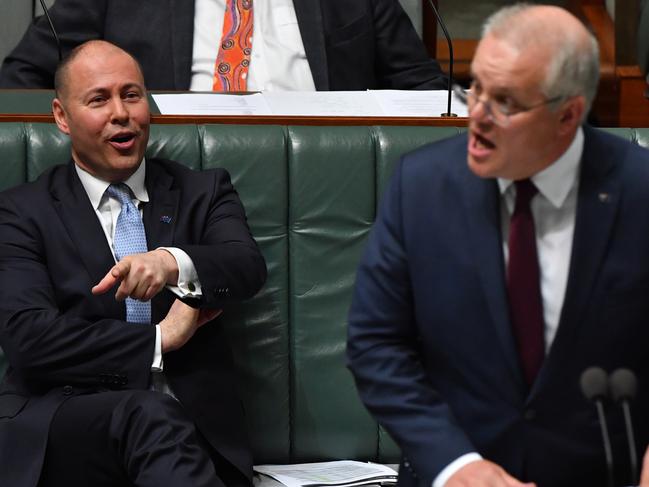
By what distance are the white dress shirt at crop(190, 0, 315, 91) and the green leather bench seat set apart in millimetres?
718

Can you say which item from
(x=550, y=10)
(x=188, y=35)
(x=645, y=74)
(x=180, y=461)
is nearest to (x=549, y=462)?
(x=550, y=10)

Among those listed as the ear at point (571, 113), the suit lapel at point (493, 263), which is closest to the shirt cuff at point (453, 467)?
the suit lapel at point (493, 263)

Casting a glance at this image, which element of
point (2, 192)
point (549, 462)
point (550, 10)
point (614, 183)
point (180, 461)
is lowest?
point (180, 461)

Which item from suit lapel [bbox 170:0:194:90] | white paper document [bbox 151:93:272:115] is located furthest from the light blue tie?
suit lapel [bbox 170:0:194:90]

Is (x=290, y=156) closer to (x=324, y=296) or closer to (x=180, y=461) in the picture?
(x=324, y=296)

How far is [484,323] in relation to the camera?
1.78 m

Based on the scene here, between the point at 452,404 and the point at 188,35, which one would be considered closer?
the point at 452,404

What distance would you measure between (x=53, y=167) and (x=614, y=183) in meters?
1.27

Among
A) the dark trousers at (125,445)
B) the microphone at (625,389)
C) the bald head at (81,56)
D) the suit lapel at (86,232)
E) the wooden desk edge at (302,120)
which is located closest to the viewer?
the microphone at (625,389)

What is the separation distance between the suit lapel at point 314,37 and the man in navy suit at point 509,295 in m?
1.63

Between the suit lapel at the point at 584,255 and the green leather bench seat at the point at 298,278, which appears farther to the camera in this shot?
the green leather bench seat at the point at 298,278

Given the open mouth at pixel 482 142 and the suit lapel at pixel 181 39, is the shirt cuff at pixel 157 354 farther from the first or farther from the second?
the suit lapel at pixel 181 39

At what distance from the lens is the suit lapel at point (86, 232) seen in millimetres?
2504

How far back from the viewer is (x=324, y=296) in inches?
109
